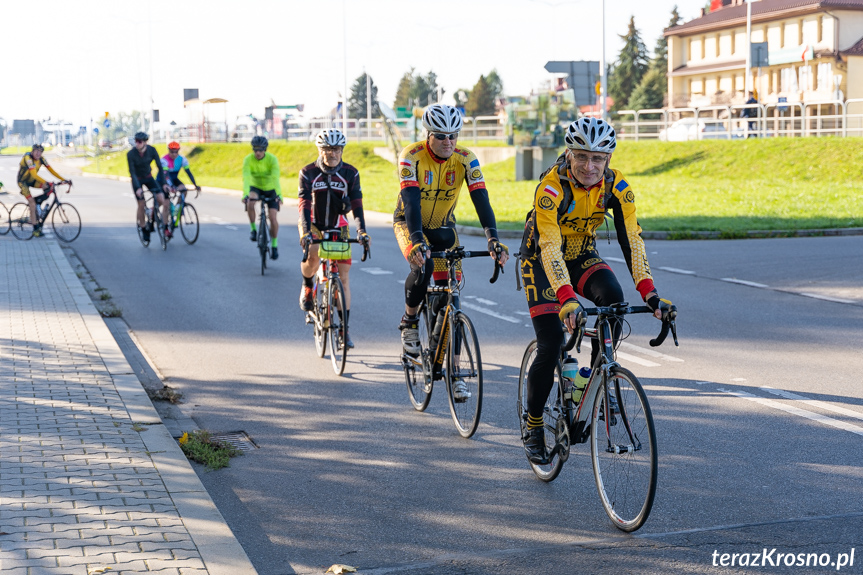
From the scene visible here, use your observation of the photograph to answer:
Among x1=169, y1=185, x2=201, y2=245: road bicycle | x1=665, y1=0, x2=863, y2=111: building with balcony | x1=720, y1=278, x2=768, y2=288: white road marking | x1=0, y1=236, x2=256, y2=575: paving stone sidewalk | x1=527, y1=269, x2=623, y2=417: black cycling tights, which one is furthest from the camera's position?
x1=665, y1=0, x2=863, y2=111: building with balcony

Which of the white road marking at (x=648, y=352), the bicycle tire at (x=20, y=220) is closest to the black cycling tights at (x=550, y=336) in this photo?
the white road marking at (x=648, y=352)

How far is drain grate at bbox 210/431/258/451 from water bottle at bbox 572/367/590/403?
2.26 m

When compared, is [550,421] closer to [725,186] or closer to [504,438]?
[504,438]

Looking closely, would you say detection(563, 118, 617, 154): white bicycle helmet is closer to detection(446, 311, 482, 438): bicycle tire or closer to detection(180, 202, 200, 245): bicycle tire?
detection(446, 311, 482, 438): bicycle tire

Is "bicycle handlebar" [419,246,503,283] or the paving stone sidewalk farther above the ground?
"bicycle handlebar" [419,246,503,283]

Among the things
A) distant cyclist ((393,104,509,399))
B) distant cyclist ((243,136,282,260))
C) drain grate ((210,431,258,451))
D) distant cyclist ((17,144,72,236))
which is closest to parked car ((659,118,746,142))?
distant cyclist ((17,144,72,236))

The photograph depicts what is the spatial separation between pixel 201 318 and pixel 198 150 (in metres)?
54.4

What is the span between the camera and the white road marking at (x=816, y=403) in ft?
22.4

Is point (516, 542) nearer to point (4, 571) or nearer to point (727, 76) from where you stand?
point (4, 571)

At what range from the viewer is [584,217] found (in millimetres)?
5281

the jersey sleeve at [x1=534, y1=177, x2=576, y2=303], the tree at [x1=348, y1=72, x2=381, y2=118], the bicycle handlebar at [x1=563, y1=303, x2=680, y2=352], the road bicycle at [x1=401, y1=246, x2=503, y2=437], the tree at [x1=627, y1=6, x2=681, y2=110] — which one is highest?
the tree at [x1=348, y1=72, x2=381, y2=118]

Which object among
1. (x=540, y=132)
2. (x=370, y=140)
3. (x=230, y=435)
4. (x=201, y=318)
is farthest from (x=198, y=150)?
(x=230, y=435)

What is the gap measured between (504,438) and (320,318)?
120 inches

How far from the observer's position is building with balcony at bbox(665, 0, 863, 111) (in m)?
69.4
